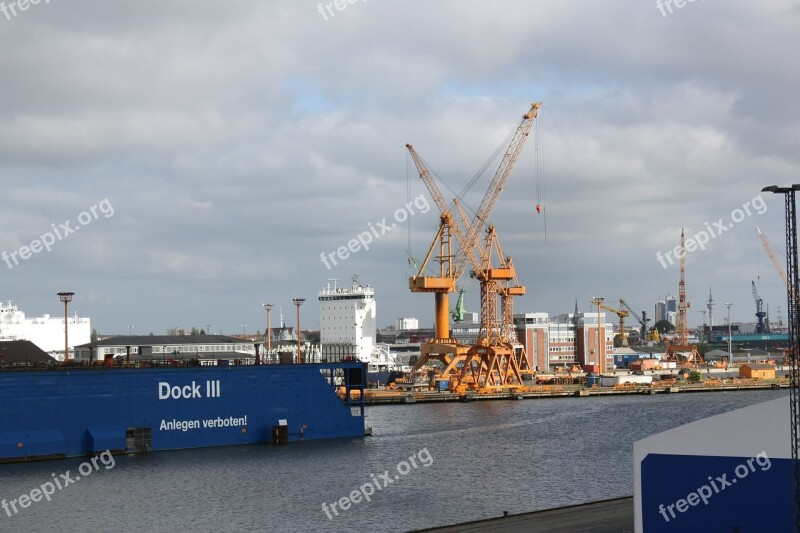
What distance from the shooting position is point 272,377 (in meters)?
53.2

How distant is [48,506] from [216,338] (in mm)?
111767

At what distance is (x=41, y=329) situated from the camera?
125625mm

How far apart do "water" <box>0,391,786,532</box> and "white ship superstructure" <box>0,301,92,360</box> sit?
7261 cm

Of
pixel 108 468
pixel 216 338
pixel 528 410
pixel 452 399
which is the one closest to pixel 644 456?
pixel 108 468

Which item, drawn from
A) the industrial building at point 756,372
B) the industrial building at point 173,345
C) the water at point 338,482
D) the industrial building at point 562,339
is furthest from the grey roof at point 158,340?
the industrial building at point 756,372

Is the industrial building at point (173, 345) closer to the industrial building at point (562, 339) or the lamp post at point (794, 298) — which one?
the industrial building at point (562, 339)

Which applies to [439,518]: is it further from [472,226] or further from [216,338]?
[216,338]

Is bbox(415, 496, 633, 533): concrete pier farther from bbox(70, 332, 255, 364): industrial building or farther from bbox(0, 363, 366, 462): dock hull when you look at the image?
bbox(70, 332, 255, 364): industrial building

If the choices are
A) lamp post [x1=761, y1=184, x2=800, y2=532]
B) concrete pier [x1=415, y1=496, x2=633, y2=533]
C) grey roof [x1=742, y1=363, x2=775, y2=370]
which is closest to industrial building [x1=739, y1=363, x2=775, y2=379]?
grey roof [x1=742, y1=363, x2=775, y2=370]

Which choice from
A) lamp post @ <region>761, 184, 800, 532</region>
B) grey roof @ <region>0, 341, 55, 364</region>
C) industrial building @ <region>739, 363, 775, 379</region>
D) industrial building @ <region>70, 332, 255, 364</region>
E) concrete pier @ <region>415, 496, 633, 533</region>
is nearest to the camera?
lamp post @ <region>761, 184, 800, 532</region>

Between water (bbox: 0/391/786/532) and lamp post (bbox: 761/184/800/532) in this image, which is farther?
water (bbox: 0/391/786/532)

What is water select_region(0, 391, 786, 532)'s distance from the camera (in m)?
34.4

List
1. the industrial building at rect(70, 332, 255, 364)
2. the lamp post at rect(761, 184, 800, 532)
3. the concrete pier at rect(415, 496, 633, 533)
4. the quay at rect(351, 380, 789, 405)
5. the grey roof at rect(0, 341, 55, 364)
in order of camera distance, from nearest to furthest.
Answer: the lamp post at rect(761, 184, 800, 532)
the concrete pier at rect(415, 496, 633, 533)
the grey roof at rect(0, 341, 55, 364)
the quay at rect(351, 380, 789, 405)
the industrial building at rect(70, 332, 255, 364)

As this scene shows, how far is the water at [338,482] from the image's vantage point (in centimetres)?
3441
